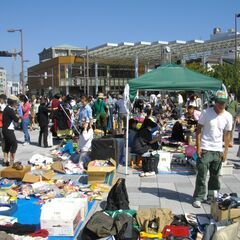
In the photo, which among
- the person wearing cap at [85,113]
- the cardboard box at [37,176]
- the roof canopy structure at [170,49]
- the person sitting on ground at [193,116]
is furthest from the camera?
the roof canopy structure at [170,49]

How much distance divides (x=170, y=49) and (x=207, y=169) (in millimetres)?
32928

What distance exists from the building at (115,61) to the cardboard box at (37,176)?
17.3 m

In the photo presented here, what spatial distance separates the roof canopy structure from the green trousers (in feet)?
108

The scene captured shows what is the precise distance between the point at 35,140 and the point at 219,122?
9.99m

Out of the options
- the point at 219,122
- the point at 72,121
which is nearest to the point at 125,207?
the point at 219,122

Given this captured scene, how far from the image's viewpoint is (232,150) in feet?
41.1

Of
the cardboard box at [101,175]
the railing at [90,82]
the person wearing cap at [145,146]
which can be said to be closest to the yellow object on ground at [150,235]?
the cardboard box at [101,175]

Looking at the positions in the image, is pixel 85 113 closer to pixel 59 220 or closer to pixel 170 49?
pixel 59 220

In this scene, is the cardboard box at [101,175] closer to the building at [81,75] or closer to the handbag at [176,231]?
the handbag at [176,231]

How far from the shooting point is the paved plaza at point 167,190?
6809mm

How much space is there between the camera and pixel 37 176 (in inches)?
341

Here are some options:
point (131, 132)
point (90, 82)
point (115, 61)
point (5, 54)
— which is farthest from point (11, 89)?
point (131, 132)

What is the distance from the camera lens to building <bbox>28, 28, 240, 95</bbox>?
1690 inches

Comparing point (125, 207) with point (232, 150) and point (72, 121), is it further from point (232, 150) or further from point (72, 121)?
point (72, 121)
